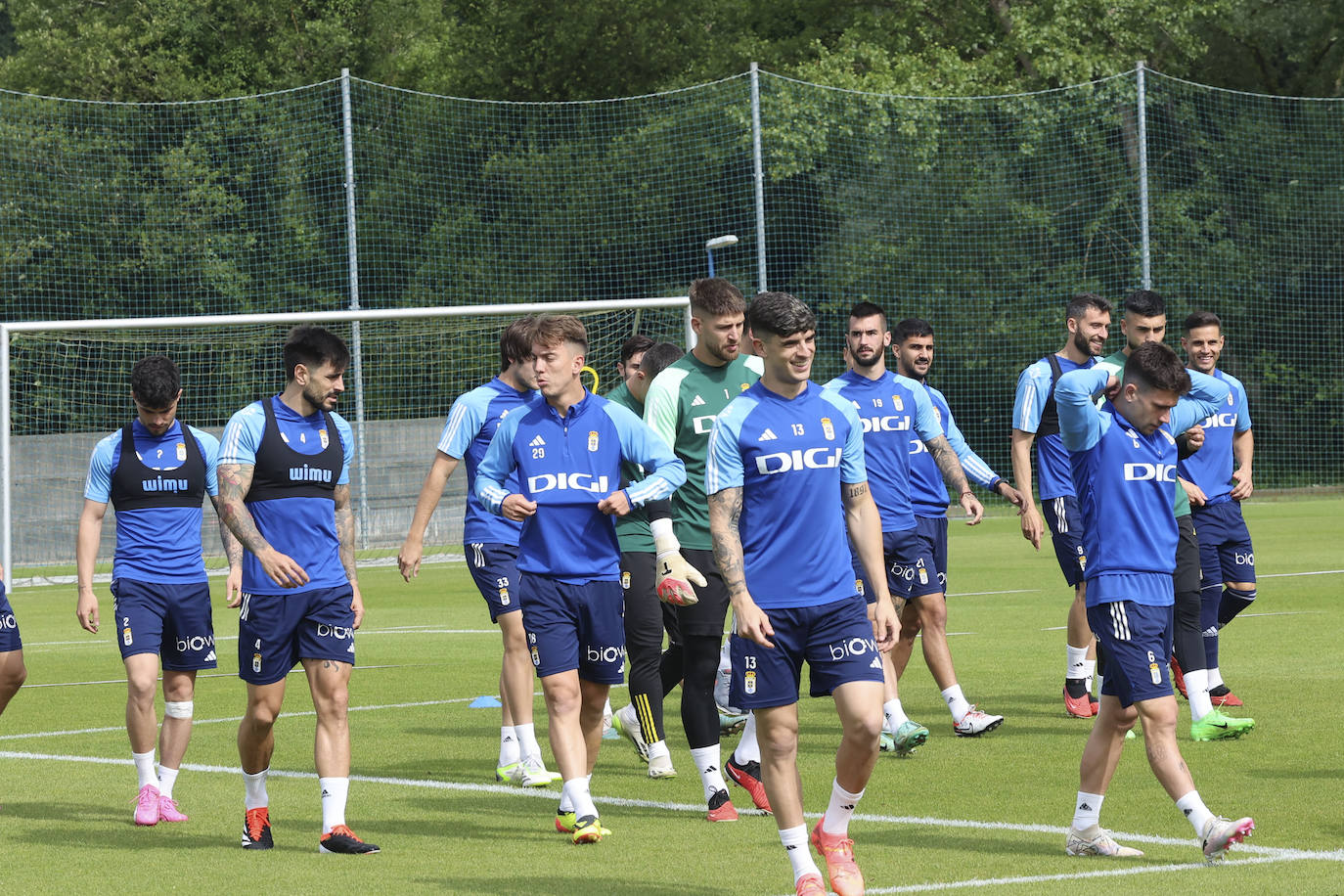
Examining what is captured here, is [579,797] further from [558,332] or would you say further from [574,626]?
[558,332]

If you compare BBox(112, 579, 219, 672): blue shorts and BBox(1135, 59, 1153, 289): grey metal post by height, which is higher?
BBox(1135, 59, 1153, 289): grey metal post

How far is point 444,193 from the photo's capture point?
117 feet

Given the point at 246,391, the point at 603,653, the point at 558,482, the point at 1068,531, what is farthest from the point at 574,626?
the point at 246,391

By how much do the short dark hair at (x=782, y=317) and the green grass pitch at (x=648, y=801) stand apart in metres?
1.98

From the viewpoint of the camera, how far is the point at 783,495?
6.11m

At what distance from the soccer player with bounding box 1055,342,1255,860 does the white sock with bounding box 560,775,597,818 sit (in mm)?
1921

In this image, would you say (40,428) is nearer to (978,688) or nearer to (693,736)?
(978,688)

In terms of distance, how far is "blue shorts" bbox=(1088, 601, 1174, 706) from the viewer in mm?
6461

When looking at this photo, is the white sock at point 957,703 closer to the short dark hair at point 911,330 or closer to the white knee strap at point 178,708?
the short dark hair at point 911,330

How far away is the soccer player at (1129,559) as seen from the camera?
6465mm

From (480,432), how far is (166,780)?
2296 millimetres

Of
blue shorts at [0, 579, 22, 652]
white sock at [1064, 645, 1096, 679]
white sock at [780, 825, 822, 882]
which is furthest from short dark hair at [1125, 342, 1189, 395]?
blue shorts at [0, 579, 22, 652]

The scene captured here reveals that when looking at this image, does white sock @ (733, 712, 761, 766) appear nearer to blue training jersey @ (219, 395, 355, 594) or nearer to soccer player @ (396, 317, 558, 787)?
soccer player @ (396, 317, 558, 787)

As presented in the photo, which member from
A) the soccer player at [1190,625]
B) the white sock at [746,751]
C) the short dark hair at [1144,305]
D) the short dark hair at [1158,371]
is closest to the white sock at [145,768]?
the white sock at [746,751]
